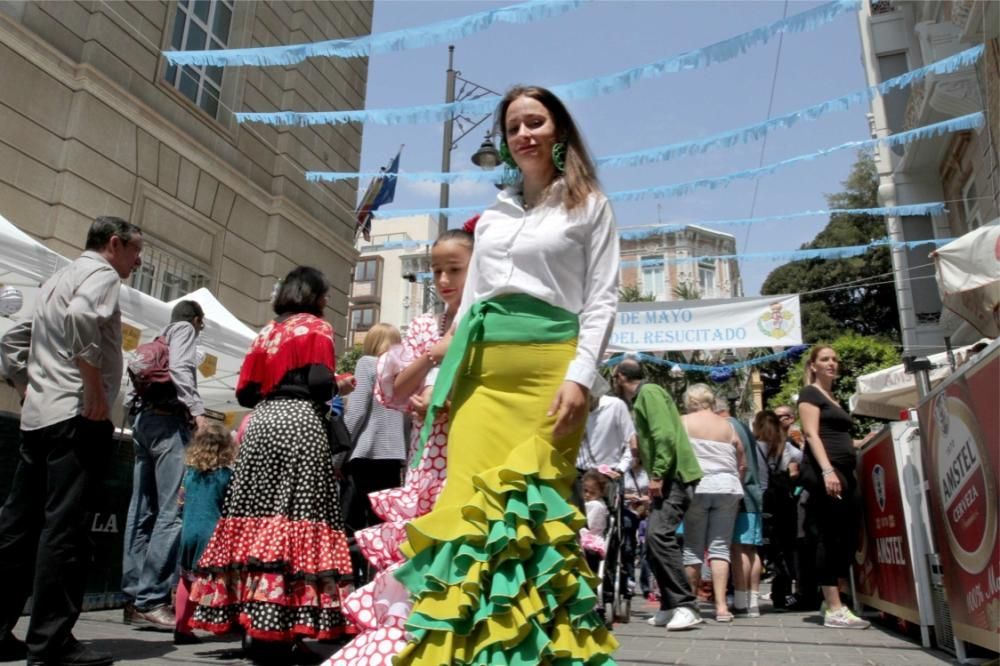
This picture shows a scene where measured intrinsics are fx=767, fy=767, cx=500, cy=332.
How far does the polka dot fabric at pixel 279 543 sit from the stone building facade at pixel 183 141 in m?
8.50

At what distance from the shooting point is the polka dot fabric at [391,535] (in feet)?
8.08

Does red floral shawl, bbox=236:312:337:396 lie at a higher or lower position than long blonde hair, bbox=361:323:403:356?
lower

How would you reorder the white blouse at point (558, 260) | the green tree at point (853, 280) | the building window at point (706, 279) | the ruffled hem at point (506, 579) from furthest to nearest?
the building window at point (706, 279)
the green tree at point (853, 280)
the white blouse at point (558, 260)
the ruffled hem at point (506, 579)

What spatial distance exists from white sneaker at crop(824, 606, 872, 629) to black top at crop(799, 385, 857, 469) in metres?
1.06

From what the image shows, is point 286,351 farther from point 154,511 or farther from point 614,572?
point 614,572

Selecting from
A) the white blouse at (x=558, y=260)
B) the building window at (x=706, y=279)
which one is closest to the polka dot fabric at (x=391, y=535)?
the white blouse at (x=558, y=260)

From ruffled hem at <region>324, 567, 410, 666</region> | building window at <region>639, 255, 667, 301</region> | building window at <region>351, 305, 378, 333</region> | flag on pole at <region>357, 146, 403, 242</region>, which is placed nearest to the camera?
ruffled hem at <region>324, 567, 410, 666</region>

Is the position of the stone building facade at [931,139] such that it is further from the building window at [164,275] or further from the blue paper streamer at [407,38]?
the building window at [164,275]

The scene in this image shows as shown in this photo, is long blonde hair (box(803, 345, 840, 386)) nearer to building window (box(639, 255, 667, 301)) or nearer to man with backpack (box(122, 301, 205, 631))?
man with backpack (box(122, 301, 205, 631))

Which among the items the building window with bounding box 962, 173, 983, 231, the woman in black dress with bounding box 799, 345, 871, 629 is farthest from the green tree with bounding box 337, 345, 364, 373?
the woman in black dress with bounding box 799, 345, 871, 629

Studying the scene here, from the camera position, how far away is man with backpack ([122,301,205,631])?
5.02 m

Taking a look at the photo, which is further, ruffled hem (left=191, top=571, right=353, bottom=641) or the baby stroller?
the baby stroller

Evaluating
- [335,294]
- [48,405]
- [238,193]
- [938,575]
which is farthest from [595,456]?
[335,294]

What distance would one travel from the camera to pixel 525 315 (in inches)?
89.6
